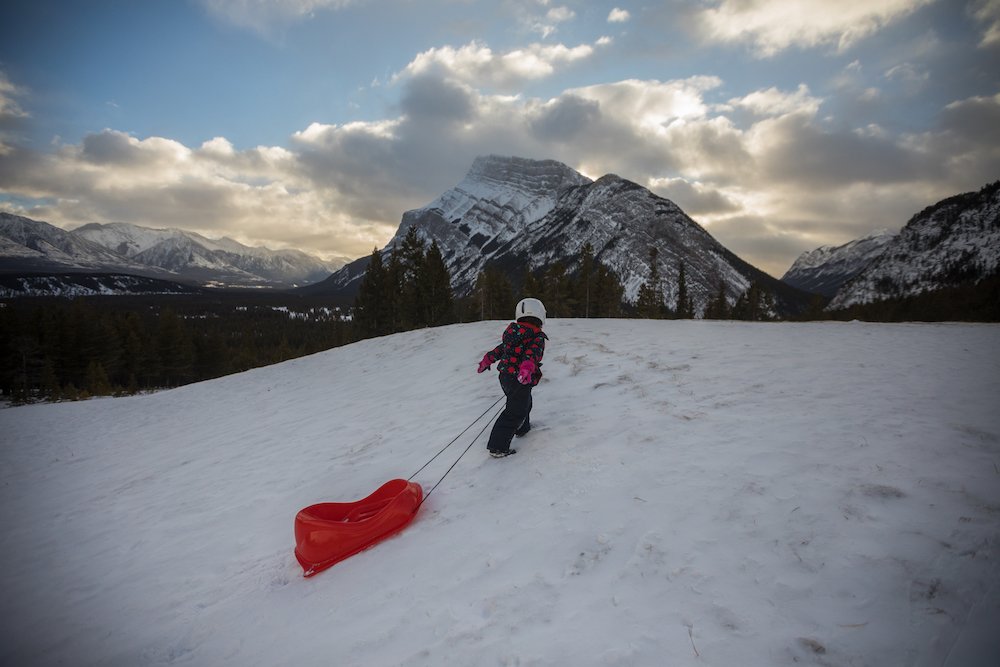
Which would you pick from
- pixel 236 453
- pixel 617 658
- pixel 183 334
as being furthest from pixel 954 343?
pixel 183 334

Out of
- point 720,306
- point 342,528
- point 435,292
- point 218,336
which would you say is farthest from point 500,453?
point 218,336

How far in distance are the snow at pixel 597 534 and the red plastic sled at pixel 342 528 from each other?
0.72 feet

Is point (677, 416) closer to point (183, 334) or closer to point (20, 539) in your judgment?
point (20, 539)

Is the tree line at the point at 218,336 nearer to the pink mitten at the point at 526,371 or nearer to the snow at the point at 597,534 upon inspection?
the snow at the point at 597,534

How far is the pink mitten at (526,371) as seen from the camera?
6.81 meters

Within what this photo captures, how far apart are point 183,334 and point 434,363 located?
229 feet

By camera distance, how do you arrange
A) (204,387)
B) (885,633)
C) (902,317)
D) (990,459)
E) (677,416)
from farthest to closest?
(902,317), (204,387), (677,416), (990,459), (885,633)

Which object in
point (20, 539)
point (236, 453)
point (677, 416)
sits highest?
point (677, 416)

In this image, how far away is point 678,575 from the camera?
3.88 metres

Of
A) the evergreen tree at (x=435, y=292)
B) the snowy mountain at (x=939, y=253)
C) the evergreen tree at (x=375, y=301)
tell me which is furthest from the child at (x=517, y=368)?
the snowy mountain at (x=939, y=253)

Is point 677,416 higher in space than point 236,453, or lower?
higher

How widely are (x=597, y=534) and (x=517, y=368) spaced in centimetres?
304

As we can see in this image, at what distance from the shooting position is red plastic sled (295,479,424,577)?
5.08 meters

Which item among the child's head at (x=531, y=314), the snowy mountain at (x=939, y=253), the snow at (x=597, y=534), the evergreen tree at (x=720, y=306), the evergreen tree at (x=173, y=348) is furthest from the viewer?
the snowy mountain at (x=939, y=253)
